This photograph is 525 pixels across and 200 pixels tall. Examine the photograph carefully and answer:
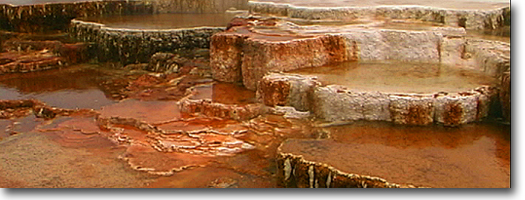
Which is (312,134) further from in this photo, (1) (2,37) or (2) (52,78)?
(1) (2,37)

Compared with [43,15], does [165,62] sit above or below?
below

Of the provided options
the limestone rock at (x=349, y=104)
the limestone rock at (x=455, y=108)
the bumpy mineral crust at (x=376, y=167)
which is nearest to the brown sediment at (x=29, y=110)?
the limestone rock at (x=349, y=104)

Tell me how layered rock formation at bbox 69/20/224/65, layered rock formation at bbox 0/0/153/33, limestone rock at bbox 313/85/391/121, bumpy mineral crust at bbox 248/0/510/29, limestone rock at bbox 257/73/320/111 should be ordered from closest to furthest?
limestone rock at bbox 313/85/391/121 → limestone rock at bbox 257/73/320/111 → bumpy mineral crust at bbox 248/0/510/29 → layered rock formation at bbox 69/20/224/65 → layered rock formation at bbox 0/0/153/33

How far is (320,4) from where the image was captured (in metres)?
8.51

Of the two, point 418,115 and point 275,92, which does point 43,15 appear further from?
point 418,115

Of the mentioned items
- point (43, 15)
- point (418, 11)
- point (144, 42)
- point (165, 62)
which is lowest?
point (165, 62)

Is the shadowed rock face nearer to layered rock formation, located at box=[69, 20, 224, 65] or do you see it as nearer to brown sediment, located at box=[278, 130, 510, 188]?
brown sediment, located at box=[278, 130, 510, 188]

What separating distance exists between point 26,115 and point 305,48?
3285mm

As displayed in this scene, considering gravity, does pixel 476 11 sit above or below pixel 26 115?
above

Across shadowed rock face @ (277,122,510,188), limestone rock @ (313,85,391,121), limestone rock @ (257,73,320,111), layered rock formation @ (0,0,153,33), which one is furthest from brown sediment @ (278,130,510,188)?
layered rock formation @ (0,0,153,33)

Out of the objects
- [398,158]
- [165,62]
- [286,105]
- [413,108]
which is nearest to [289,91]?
[286,105]

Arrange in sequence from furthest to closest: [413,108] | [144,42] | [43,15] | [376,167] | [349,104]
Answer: [43,15] < [144,42] < [349,104] < [413,108] < [376,167]

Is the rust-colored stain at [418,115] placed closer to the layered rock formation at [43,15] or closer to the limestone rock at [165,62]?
the limestone rock at [165,62]

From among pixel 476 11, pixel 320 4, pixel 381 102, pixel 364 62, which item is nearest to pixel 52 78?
pixel 320 4
